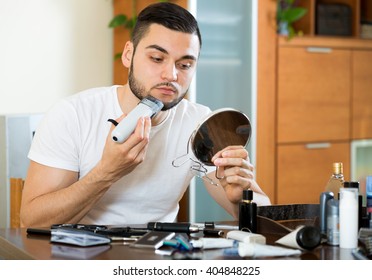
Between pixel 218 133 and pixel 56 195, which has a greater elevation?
pixel 218 133

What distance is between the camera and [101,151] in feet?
7.14

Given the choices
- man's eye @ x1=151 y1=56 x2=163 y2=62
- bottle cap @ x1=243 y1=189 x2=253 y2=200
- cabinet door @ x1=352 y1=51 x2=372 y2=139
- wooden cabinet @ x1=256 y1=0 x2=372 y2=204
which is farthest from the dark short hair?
cabinet door @ x1=352 y1=51 x2=372 y2=139

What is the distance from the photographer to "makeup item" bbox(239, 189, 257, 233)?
177cm

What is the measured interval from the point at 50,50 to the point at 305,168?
1.55 metres

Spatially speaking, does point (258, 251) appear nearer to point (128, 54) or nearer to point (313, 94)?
point (128, 54)

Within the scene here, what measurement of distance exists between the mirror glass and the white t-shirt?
0.98 ft

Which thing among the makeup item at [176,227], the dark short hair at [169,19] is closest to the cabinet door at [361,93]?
the dark short hair at [169,19]

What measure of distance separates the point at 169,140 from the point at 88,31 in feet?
5.85

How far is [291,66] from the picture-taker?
4074 mm

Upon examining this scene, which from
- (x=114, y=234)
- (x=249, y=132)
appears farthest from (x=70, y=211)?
(x=249, y=132)

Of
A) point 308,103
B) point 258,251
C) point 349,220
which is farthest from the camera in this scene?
point 308,103

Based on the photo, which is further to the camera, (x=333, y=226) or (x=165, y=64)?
(x=165, y=64)

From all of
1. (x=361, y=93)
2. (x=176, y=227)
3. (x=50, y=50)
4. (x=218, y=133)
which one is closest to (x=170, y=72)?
(x=218, y=133)

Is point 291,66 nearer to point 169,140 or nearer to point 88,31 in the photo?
point 88,31
